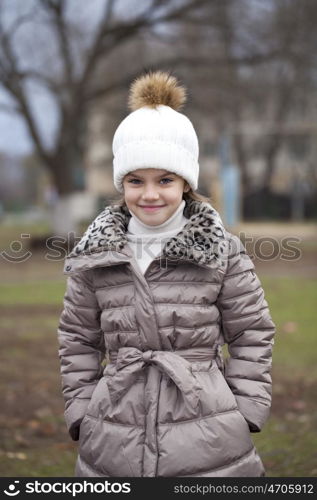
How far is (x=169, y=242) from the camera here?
8.71 feet

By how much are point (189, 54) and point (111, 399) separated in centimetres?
1743

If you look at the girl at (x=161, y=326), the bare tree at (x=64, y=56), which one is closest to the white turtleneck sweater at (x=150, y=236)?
the girl at (x=161, y=326)

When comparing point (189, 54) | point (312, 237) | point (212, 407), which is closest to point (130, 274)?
point (212, 407)

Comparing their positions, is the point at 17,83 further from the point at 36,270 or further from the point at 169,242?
the point at 169,242

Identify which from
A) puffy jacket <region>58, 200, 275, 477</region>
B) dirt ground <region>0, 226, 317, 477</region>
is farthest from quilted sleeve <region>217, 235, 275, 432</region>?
dirt ground <region>0, 226, 317, 477</region>

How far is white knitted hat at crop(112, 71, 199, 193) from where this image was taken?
2.68m

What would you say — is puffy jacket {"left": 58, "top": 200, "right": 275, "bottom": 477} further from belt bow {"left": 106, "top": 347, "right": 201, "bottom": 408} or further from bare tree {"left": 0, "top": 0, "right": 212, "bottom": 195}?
bare tree {"left": 0, "top": 0, "right": 212, "bottom": 195}

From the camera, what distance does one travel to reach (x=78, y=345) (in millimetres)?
2785

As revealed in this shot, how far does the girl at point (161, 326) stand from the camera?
2.53m

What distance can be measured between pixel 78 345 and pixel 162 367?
41cm

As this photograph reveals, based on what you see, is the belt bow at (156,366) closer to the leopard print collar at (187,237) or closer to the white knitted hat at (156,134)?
the leopard print collar at (187,237)

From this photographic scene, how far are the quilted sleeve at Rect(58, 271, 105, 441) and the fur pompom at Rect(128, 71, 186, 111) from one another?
69 centimetres

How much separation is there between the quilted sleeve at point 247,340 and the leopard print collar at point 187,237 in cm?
10

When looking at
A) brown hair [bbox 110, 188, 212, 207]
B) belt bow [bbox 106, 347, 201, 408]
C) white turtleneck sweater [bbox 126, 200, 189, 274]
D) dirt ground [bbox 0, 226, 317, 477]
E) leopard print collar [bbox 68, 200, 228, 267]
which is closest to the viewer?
belt bow [bbox 106, 347, 201, 408]
